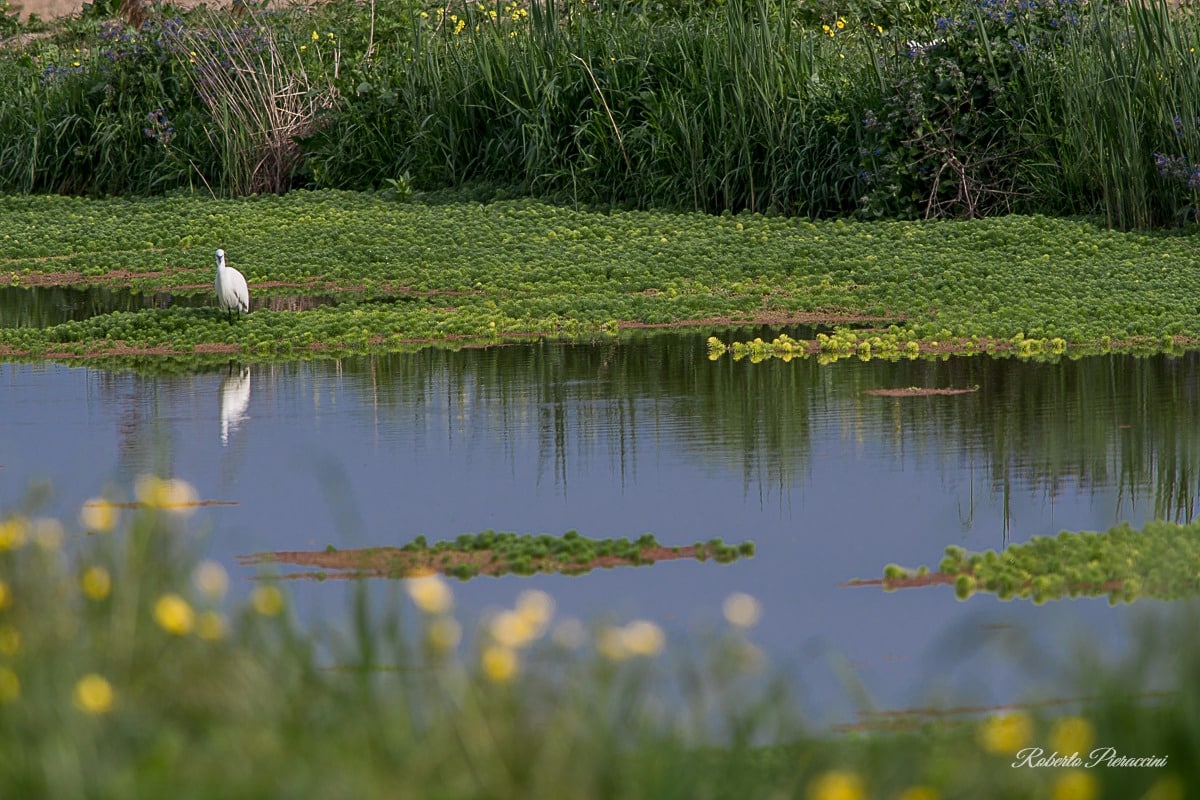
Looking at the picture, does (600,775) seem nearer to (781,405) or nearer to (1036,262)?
(781,405)

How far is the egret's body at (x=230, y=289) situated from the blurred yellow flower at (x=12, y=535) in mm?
7478

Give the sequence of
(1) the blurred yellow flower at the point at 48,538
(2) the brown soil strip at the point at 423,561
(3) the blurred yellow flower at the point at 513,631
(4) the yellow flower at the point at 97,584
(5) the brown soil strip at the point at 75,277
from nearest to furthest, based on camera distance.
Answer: (3) the blurred yellow flower at the point at 513,631
(4) the yellow flower at the point at 97,584
(1) the blurred yellow flower at the point at 48,538
(2) the brown soil strip at the point at 423,561
(5) the brown soil strip at the point at 75,277

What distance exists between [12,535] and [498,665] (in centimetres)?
172

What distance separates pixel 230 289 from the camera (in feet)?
41.1

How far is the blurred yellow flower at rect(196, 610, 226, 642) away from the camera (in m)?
4.29

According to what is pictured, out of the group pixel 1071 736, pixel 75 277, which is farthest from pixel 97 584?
pixel 75 277

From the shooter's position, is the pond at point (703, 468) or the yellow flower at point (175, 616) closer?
the yellow flower at point (175, 616)

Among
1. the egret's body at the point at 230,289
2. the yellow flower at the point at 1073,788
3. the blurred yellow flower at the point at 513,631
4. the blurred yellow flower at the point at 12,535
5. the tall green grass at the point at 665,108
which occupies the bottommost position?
the yellow flower at the point at 1073,788

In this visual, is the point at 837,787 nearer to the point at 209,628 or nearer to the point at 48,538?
the point at 209,628

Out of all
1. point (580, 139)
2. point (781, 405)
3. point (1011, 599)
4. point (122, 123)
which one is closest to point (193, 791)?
point (1011, 599)

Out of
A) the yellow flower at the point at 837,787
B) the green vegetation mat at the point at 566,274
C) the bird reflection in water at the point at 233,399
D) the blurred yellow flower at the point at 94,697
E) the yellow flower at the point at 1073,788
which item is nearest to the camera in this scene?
the yellow flower at the point at 837,787

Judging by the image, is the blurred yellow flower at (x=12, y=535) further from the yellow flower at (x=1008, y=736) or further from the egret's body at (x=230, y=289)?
the egret's body at (x=230, y=289)

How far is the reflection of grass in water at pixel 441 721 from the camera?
3.62 meters

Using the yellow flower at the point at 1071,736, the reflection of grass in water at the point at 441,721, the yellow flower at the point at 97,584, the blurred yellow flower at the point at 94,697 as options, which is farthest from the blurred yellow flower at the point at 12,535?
the yellow flower at the point at 1071,736
